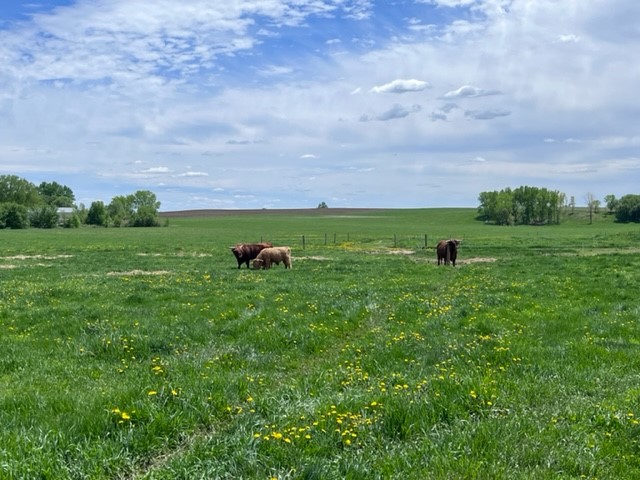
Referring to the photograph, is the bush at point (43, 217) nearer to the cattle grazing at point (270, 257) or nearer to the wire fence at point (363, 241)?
the wire fence at point (363, 241)

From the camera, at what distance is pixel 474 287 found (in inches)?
765

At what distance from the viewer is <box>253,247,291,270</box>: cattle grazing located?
99.0ft

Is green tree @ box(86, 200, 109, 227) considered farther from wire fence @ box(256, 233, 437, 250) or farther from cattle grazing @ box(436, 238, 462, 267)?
cattle grazing @ box(436, 238, 462, 267)

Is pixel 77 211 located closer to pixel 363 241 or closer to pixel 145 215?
pixel 145 215

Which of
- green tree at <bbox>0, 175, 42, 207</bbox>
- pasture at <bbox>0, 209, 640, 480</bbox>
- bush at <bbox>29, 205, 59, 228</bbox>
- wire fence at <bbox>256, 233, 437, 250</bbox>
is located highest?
green tree at <bbox>0, 175, 42, 207</bbox>

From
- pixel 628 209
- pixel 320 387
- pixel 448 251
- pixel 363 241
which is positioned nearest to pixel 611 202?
pixel 628 209

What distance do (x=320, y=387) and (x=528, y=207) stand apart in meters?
160

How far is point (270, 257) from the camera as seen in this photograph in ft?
100

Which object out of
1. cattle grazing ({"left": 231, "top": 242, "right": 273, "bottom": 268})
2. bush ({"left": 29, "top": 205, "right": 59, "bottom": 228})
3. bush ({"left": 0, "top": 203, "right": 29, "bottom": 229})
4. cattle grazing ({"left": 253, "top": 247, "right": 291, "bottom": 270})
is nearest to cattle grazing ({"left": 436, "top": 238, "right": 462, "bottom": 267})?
cattle grazing ({"left": 253, "top": 247, "right": 291, "bottom": 270})

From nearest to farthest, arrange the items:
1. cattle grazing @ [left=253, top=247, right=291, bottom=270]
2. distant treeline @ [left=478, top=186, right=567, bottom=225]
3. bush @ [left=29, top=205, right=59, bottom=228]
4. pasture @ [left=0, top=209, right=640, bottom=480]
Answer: pasture @ [left=0, top=209, right=640, bottom=480], cattle grazing @ [left=253, top=247, right=291, bottom=270], bush @ [left=29, top=205, right=59, bottom=228], distant treeline @ [left=478, top=186, right=567, bottom=225]

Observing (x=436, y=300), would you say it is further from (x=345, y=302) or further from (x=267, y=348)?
(x=267, y=348)

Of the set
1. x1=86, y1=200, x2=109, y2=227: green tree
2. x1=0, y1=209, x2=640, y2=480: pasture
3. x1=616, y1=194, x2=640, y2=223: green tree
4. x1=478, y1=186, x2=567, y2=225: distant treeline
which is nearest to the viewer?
x1=0, y1=209, x2=640, y2=480: pasture

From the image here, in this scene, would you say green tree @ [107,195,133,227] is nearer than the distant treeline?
Yes

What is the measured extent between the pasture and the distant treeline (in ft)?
471
